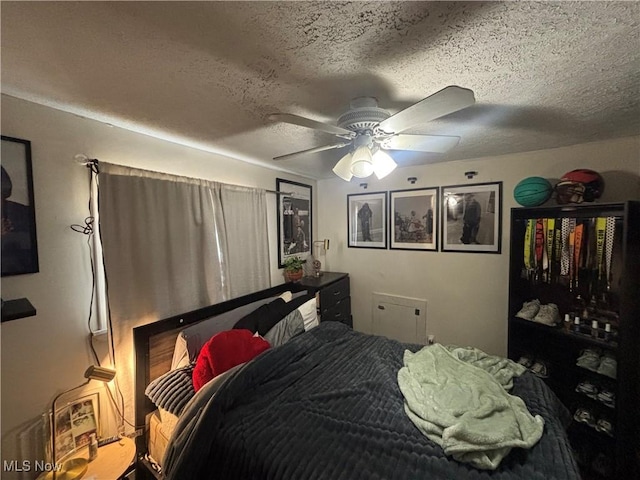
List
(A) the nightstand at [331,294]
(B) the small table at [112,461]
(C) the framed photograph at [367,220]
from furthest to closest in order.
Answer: (C) the framed photograph at [367,220], (A) the nightstand at [331,294], (B) the small table at [112,461]

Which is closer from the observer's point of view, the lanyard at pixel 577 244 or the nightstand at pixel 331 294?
the lanyard at pixel 577 244

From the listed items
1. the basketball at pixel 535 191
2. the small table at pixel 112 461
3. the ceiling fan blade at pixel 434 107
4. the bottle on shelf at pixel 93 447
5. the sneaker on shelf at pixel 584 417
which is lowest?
the sneaker on shelf at pixel 584 417

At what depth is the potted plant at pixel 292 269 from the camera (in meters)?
3.07

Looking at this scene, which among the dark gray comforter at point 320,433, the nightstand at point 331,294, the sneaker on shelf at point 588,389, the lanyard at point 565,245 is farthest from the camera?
the nightstand at point 331,294

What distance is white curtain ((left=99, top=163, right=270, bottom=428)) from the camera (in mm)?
1630

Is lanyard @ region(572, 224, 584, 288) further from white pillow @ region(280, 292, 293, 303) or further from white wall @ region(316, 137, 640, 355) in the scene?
white pillow @ region(280, 292, 293, 303)

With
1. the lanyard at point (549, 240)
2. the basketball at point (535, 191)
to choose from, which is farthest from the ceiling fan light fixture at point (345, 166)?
the lanyard at point (549, 240)

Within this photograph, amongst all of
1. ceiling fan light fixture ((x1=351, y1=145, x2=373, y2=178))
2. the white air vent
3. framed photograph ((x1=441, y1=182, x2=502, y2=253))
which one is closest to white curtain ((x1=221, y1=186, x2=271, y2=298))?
ceiling fan light fixture ((x1=351, y1=145, x2=373, y2=178))

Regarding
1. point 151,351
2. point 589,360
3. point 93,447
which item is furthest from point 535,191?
point 93,447

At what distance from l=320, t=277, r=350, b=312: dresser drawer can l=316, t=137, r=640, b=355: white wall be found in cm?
19

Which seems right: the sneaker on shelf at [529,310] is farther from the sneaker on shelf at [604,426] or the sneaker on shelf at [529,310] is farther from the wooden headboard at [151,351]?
the wooden headboard at [151,351]

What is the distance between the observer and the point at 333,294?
3.16m

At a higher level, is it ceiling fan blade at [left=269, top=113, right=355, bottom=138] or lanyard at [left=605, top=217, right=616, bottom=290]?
ceiling fan blade at [left=269, top=113, right=355, bottom=138]

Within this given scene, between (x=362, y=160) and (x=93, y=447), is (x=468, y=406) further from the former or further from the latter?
(x=93, y=447)
